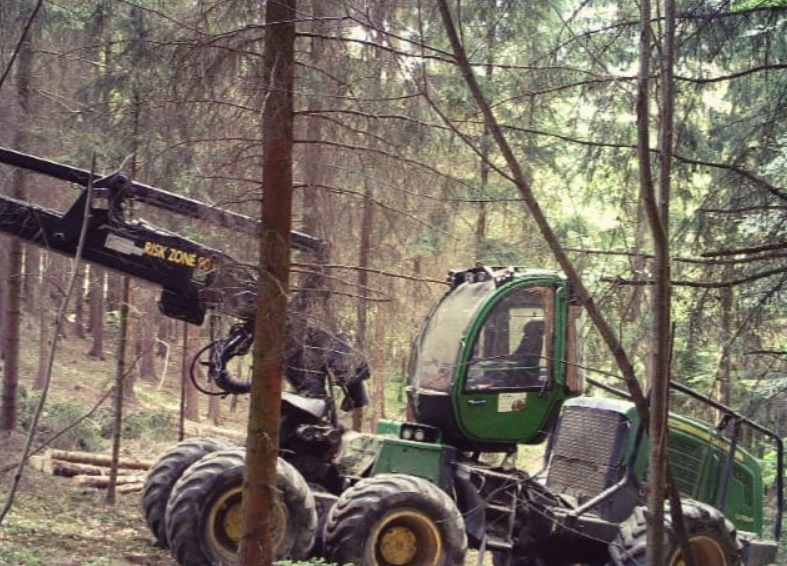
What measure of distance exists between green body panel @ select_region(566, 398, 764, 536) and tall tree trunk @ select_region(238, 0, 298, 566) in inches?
173

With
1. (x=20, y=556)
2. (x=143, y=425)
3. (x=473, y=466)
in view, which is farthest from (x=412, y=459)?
(x=143, y=425)

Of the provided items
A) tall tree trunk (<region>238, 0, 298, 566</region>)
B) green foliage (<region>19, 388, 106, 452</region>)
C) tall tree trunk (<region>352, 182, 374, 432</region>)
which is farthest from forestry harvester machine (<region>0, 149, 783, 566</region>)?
green foliage (<region>19, 388, 106, 452</region>)

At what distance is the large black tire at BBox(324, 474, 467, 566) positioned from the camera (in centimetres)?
782

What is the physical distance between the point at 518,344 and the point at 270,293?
11.8 feet

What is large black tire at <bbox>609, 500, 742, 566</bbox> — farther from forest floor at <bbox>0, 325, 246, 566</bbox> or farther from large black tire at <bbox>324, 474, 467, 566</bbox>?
forest floor at <bbox>0, 325, 246, 566</bbox>

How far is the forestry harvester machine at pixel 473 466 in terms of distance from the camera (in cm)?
787

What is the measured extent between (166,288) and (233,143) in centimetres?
294

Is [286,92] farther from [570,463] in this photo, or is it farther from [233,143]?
[570,463]

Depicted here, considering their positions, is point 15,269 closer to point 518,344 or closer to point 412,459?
point 412,459

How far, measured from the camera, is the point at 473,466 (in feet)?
29.1

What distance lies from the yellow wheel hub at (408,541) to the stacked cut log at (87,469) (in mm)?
A: 5841

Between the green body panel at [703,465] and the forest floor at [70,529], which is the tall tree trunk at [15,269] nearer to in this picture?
the forest floor at [70,529]

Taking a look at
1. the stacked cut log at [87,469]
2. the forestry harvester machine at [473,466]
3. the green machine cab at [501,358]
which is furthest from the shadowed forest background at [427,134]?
the stacked cut log at [87,469]

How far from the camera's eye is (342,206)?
6.28m
